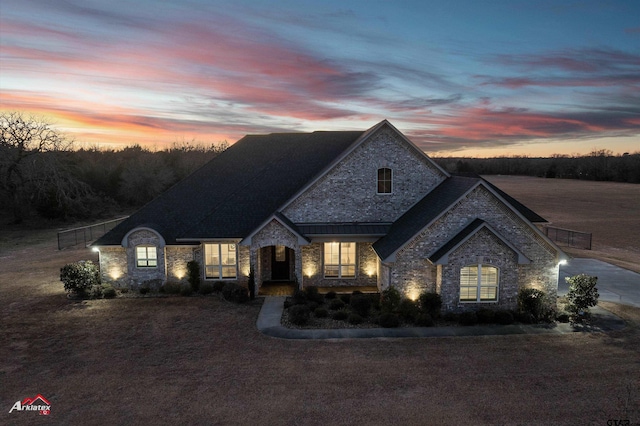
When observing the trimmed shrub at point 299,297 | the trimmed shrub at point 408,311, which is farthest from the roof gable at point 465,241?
the trimmed shrub at point 299,297

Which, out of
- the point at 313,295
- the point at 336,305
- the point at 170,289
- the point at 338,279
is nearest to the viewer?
the point at 336,305

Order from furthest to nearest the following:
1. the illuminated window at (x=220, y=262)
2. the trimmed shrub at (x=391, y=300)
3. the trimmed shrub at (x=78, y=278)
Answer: the illuminated window at (x=220, y=262), the trimmed shrub at (x=78, y=278), the trimmed shrub at (x=391, y=300)

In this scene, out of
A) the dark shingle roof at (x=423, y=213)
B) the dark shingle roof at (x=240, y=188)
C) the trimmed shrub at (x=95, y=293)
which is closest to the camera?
the dark shingle roof at (x=423, y=213)

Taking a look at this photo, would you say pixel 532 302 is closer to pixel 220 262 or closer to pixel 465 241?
pixel 465 241

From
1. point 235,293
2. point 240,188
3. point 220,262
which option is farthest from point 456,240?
point 240,188

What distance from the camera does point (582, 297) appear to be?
1711cm

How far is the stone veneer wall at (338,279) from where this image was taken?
71.1 feet

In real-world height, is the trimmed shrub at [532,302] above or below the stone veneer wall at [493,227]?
below

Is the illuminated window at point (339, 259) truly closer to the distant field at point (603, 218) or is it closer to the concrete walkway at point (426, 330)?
the concrete walkway at point (426, 330)

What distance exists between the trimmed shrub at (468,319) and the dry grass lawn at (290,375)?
1439mm

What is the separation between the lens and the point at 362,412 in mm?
10609

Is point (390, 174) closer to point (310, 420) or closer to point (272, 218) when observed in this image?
point (272, 218)

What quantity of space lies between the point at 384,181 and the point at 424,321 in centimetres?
822

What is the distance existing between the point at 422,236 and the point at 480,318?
4.28 meters
